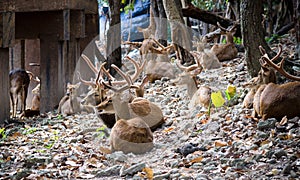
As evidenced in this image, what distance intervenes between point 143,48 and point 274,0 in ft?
24.0

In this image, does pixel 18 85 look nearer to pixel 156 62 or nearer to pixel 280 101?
pixel 156 62

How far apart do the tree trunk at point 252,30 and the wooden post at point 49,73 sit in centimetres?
391

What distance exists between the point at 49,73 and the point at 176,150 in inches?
202

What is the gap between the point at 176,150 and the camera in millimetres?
6410

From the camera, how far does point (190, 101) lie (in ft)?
29.2

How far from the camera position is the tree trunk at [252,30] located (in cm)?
832

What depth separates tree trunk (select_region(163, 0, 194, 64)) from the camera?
474 inches

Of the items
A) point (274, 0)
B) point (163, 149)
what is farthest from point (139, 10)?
point (163, 149)

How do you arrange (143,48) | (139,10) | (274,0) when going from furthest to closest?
(139,10) → (274,0) → (143,48)

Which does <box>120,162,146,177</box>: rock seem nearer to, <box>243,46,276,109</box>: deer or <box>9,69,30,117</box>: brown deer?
<box>243,46,276,109</box>: deer

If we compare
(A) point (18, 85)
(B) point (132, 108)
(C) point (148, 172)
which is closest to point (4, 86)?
(A) point (18, 85)

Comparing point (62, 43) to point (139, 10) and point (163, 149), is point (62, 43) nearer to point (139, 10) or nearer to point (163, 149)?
point (163, 149)

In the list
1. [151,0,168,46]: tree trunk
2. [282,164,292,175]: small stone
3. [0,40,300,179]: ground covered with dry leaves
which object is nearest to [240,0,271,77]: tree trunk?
[0,40,300,179]: ground covered with dry leaves

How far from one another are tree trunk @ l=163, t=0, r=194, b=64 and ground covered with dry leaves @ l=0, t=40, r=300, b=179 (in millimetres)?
3374
